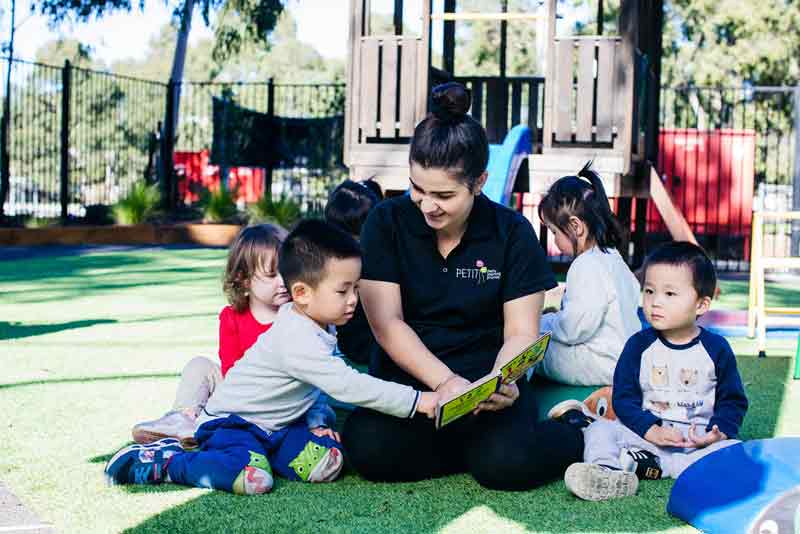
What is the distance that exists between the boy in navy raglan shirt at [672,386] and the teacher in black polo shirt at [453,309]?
0.20m

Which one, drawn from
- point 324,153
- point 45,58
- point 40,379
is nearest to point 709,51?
point 324,153

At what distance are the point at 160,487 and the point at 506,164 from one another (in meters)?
6.75

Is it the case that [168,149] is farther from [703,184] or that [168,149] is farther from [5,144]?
[703,184]

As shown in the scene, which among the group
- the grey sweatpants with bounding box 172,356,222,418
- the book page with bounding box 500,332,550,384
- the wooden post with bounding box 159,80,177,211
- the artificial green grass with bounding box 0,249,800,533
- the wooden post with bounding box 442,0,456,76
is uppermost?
the wooden post with bounding box 442,0,456,76

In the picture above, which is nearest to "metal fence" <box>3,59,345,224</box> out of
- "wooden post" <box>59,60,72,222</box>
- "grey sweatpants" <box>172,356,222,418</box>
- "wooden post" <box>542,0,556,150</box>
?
"wooden post" <box>59,60,72,222</box>

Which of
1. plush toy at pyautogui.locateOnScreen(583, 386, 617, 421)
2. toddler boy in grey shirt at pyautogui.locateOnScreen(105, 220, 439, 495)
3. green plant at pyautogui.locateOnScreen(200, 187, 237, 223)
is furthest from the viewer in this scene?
green plant at pyautogui.locateOnScreen(200, 187, 237, 223)

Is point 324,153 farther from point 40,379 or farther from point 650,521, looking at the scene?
point 650,521

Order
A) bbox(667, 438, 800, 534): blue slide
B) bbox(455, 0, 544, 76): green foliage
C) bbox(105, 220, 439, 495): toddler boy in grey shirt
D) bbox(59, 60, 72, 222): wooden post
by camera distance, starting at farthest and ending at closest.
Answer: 1. bbox(455, 0, 544, 76): green foliage
2. bbox(59, 60, 72, 222): wooden post
3. bbox(105, 220, 439, 495): toddler boy in grey shirt
4. bbox(667, 438, 800, 534): blue slide

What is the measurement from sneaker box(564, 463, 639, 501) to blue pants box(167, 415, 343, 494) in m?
0.87

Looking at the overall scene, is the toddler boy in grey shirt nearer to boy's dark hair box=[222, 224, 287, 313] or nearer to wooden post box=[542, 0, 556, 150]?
boy's dark hair box=[222, 224, 287, 313]

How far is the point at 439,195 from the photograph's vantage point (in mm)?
3898

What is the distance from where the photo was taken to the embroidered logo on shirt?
4.15 meters

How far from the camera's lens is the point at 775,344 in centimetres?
802

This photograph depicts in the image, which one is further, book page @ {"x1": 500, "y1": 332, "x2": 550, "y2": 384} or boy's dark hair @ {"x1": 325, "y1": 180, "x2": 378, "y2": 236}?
boy's dark hair @ {"x1": 325, "y1": 180, "x2": 378, "y2": 236}
